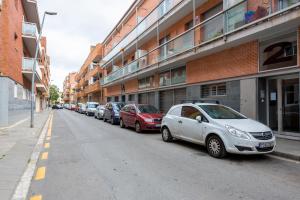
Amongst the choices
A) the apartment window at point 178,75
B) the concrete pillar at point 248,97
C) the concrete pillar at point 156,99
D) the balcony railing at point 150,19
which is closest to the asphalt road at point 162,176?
the concrete pillar at point 248,97

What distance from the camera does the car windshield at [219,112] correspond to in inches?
322

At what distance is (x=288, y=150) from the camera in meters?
7.64

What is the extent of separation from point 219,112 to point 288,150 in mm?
2174

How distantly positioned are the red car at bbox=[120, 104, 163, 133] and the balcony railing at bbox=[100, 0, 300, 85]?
153 inches

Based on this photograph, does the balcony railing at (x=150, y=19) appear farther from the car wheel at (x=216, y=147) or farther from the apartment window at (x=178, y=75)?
the car wheel at (x=216, y=147)

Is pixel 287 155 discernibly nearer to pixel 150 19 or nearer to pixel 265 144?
pixel 265 144

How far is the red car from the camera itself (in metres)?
13.2

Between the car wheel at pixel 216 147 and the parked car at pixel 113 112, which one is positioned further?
the parked car at pixel 113 112

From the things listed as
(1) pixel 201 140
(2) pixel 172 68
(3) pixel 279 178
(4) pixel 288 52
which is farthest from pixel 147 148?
(2) pixel 172 68

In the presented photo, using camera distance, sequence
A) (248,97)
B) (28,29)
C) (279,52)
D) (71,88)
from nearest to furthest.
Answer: (279,52)
(248,97)
(28,29)
(71,88)

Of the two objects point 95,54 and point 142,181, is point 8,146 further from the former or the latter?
point 95,54

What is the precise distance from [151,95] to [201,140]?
46.4 ft

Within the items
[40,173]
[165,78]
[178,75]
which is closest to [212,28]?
[178,75]

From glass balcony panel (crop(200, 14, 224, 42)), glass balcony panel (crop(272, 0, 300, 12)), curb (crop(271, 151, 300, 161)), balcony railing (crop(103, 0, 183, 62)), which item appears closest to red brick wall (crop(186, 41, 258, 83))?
glass balcony panel (crop(200, 14, 224, 42))
